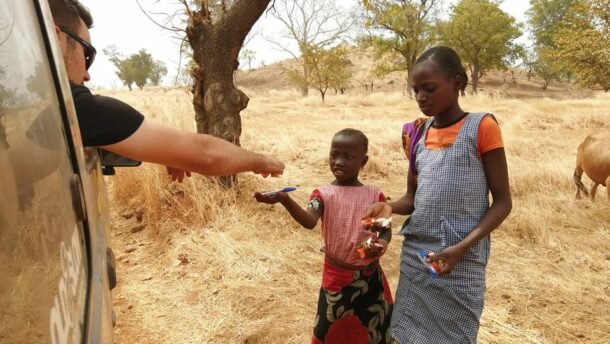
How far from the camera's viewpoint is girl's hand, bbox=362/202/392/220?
1.81 m

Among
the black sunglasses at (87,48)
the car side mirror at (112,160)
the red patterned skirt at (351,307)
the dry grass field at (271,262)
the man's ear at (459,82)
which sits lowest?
the dry grass field at (271,262)

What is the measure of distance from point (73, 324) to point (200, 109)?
13.6 ft

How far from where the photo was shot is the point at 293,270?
3.52 meters

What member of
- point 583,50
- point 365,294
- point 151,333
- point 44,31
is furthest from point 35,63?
point 583,50

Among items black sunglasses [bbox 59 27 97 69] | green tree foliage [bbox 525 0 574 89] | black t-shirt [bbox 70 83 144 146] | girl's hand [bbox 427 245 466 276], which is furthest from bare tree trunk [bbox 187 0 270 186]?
green tree foliage [bbox 525 0 574 89]

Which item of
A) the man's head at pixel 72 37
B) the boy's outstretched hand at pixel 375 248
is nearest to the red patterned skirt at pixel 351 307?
the boy's outstretched hand at pixel 375 248

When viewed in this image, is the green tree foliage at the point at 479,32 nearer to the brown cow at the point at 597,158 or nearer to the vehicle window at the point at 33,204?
the brown cow at the point at 597,158

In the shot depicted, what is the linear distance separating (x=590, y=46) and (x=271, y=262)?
14411 millimetres

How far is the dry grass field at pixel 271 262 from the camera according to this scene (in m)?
2.83

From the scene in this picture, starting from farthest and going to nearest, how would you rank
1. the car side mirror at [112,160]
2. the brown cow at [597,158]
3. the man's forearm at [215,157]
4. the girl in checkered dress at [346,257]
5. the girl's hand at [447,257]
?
the brown cow at [597,158] → the car side mirror at [112,160] → the girl in checkered dress at [346,257] → the man's forearm at [215,157] → the girl's hand at [447,257]

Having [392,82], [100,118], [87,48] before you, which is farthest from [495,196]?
[392,82]

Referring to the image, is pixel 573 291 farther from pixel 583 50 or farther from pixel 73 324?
pixel 583 50

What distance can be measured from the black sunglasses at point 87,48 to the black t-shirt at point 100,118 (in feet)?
1.31

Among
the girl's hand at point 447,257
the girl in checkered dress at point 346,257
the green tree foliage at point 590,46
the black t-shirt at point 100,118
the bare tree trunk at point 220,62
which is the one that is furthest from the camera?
the green tree foliage at point 590,46
